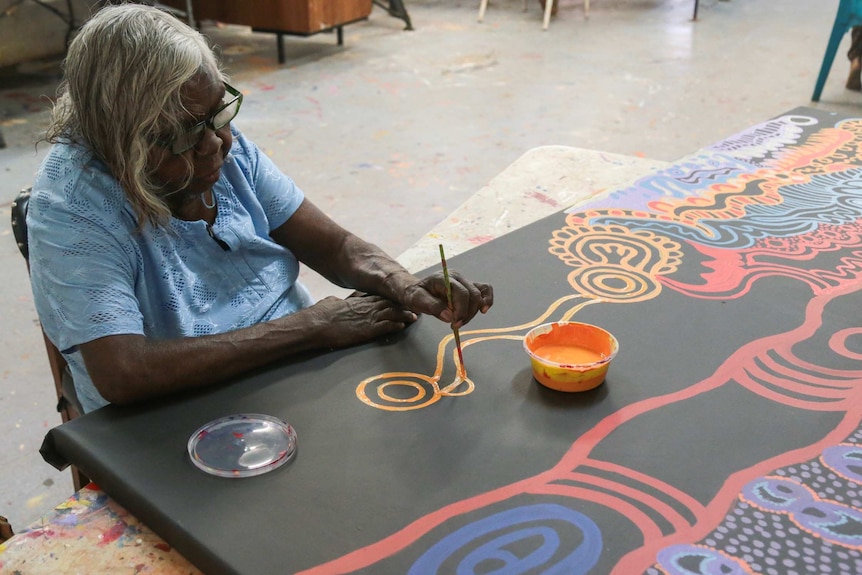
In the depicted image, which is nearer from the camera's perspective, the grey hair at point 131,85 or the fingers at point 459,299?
the grey hair at point 131,85

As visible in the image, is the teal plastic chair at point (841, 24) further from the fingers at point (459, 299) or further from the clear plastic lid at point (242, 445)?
the clear plastic lid at point (242, 445)

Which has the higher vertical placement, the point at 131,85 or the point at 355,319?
the point at 131,85

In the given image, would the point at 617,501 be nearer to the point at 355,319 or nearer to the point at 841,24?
the point at 355,319

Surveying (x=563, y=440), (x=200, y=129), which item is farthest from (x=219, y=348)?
(x=563, y=440)

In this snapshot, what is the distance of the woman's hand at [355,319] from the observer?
1.36m

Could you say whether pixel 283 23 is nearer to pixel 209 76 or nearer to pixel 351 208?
pixel 351 208

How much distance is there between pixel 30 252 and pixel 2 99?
14.2 ft

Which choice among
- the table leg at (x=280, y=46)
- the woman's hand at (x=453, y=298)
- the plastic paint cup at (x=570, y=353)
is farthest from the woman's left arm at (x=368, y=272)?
the table leg at (x=280, y=46)

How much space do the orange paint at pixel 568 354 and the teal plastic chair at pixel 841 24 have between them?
14.1 ft

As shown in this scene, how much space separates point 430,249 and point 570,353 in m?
0.65

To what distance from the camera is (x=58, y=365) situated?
1.46m

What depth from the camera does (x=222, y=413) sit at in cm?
118

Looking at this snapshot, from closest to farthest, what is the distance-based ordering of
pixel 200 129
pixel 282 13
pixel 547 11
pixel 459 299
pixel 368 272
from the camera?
pixel 200 129, pixel 459 299, pixel 368 272, pixel 282 13, pixel 547 11

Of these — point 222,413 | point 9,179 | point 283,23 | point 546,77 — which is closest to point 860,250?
point 222,413
